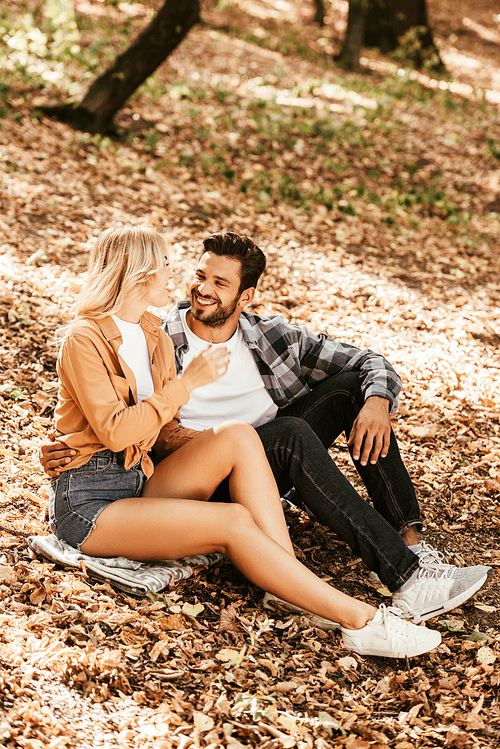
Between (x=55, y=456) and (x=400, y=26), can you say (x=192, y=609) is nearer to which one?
(x=55, y=456)

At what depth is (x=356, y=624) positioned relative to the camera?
2.63 meters

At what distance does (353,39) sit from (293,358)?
11055mm

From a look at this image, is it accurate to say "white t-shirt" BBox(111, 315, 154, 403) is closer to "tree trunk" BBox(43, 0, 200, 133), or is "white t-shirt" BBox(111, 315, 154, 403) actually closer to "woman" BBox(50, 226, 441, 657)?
"woman" BBox(50, 226, 441, 657)

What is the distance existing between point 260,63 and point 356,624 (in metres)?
10.8

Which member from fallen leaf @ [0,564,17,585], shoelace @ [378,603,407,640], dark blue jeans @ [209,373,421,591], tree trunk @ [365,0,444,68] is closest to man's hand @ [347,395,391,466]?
dark blue jeans @ [209,373,421,591]

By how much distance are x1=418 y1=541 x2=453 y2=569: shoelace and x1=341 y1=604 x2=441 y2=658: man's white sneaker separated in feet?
1.32

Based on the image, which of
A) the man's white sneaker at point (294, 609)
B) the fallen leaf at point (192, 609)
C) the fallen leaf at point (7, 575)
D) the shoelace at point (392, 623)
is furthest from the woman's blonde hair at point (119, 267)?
the shoelace at point (392, 623)

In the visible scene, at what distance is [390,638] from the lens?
2611 mm

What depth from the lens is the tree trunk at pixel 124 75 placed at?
8023 mm

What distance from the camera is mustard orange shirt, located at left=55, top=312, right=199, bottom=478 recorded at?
256 centimetres

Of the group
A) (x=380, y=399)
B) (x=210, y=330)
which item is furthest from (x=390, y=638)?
(x=210, y=330)

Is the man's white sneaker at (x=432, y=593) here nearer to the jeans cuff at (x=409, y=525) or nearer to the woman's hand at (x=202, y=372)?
the jeans cuff at (x=409, y=525)

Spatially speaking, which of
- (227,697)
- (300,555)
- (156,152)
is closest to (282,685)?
(227,697)

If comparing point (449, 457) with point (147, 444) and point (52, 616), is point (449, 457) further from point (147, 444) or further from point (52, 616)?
point (52, 616)
